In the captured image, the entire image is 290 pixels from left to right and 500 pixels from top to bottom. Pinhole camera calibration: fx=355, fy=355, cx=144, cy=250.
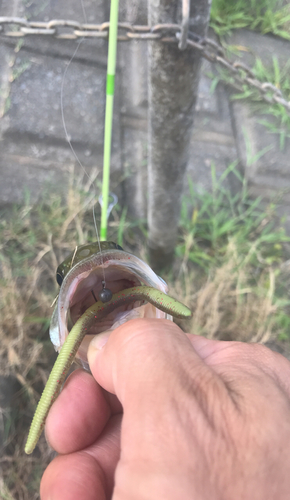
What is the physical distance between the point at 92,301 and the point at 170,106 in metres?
0.68

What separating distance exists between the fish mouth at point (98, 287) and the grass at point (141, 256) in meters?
0.74

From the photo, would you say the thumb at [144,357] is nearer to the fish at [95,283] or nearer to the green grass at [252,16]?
the fish at [95,283]

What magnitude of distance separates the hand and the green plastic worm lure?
9 cm

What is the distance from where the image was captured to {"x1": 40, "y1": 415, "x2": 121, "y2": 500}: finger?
883mm

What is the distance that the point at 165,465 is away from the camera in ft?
2.02

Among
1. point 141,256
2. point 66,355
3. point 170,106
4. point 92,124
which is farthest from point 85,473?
point 92,124

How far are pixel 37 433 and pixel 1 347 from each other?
0.96 m

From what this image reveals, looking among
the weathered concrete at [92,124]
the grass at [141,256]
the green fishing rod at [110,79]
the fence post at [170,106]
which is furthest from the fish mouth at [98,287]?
the weathered concrete at [92,124]

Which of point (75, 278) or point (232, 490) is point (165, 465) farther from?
point (75, 278)

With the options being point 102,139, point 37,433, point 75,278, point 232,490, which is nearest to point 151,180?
point 75,278

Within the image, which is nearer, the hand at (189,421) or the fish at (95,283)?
the hand at (189,421)

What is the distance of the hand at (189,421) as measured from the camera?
0.62 m

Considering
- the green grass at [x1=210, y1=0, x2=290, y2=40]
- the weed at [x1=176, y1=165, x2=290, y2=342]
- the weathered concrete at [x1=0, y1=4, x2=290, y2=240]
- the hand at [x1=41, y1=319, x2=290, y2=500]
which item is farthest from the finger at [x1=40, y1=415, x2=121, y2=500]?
the green grass at [x1=210, y1=0, x2=290, y2=40]

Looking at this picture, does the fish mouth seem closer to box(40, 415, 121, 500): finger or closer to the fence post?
box(40, 415, 121, 500): finger
